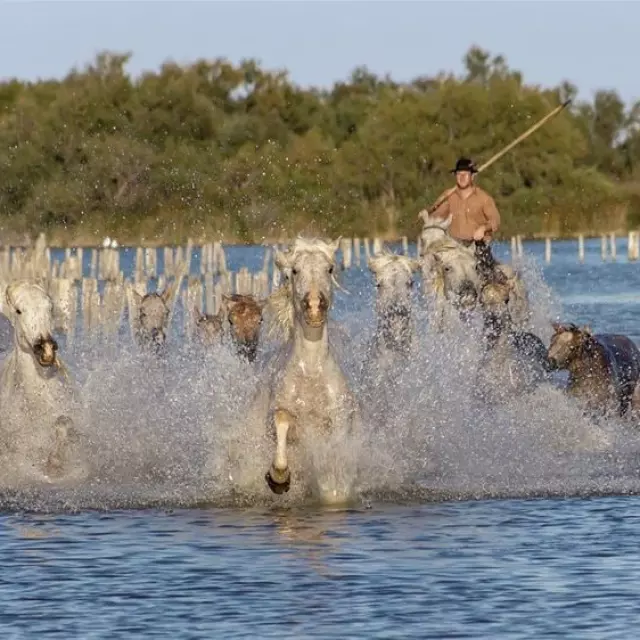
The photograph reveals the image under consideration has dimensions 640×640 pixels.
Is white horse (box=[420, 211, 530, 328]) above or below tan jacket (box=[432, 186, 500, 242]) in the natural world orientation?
below

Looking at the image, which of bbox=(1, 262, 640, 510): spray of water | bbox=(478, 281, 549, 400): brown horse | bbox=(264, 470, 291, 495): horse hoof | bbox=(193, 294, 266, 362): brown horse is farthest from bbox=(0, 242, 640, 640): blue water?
bbox=(193, 294, 266, 362): brown horse

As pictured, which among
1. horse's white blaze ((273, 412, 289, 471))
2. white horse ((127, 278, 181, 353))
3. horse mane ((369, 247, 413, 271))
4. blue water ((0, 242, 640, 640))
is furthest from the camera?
white horse ((127, 278, 181, 353))

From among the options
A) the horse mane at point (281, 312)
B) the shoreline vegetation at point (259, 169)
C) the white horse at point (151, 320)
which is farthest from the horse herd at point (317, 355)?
the shoreline vegetation at point (259, 169)

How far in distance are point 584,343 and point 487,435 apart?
2.02 metres

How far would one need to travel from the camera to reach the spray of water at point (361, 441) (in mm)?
14430

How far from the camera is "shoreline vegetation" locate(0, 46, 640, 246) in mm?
73375

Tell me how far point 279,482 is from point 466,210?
27.6ft

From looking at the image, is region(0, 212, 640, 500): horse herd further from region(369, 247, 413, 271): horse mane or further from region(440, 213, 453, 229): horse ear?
region(440, 213, 453, 229): horse ear

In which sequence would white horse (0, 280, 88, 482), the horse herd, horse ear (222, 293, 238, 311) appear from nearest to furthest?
1. the horse herd
2. white horse (0, 280, 88, 482)
3. horse ear (222, 293, 238, 311)

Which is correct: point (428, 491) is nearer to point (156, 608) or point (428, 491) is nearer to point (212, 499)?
point (212, 499)

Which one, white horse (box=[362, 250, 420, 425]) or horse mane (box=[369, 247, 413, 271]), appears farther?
horse mane (box=[369, 247, 413, 271])

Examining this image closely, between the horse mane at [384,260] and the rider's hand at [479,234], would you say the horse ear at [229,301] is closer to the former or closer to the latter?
the horse mane at [384,260]

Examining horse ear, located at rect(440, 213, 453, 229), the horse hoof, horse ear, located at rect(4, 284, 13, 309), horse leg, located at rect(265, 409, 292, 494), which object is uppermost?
horse ear, located at rect(440, 213, 453, 229)

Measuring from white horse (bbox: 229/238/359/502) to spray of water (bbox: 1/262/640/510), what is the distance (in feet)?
0.16
